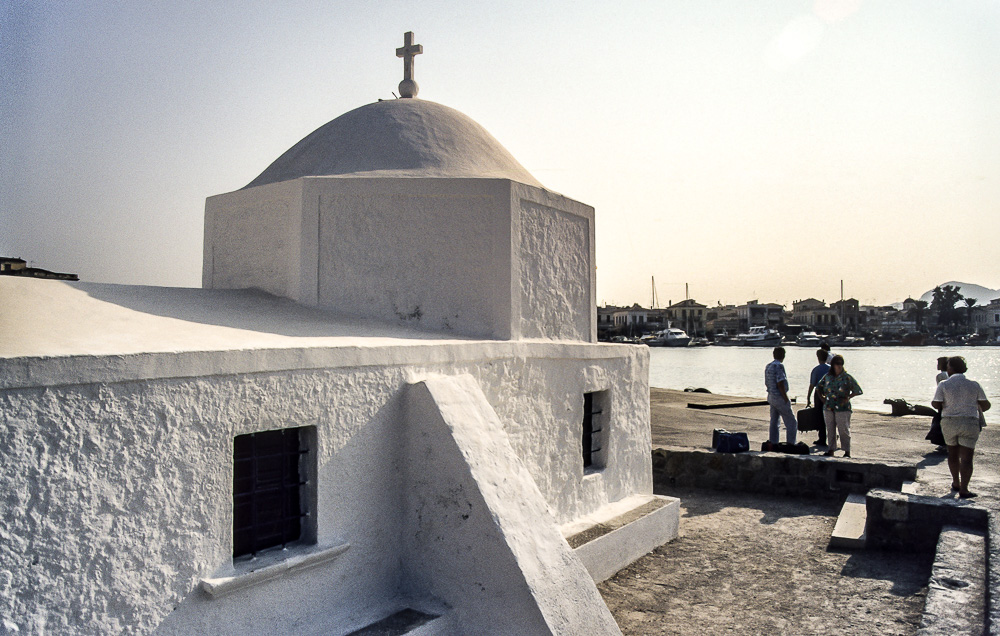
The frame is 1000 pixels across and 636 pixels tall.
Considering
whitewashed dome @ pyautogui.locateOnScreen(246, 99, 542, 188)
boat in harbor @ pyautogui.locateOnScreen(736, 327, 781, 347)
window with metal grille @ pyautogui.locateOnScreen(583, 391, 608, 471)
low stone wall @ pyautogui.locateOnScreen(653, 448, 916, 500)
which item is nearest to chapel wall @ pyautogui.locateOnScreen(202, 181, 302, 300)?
whitewashed dome @ pyautogui.locateOnScreen(246, 99, 542, 188)

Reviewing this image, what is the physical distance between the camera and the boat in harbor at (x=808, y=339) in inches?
2825

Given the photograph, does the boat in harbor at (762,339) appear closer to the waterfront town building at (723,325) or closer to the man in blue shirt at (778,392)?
the waterfront town building at (723,325)

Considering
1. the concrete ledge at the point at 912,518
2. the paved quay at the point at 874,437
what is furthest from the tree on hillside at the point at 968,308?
the concrete ledge at the point at 912,518

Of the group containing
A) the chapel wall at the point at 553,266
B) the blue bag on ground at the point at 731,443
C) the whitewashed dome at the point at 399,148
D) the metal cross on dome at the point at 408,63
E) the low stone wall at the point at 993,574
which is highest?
the metal cross on dome at the point at 408,63

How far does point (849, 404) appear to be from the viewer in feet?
29.7

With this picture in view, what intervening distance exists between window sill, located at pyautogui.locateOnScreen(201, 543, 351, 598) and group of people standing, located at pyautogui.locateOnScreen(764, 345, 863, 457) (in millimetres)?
6765

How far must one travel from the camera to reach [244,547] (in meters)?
3.85

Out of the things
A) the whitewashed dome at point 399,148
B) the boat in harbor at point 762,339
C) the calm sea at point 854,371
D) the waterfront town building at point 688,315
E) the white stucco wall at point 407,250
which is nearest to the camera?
the white stucco wall at point 407,250

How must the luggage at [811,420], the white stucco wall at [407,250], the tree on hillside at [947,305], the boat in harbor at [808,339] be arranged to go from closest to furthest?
the white stucco wall at [407,250]
the luggage at [811,420]
the boat in harbor at [808,339]
the tree on hillside at [947,305]

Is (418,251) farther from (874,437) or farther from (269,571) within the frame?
(874,437)

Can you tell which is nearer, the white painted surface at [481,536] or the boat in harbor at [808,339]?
the white painted surface at [481,536]

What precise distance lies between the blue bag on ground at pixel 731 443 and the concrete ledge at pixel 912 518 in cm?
272

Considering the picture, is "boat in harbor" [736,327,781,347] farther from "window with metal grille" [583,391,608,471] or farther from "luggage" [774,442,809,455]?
"window with metal grille" [583,391,608,471]

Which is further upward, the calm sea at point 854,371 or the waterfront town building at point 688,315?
the waterfront town building at point 688,315
